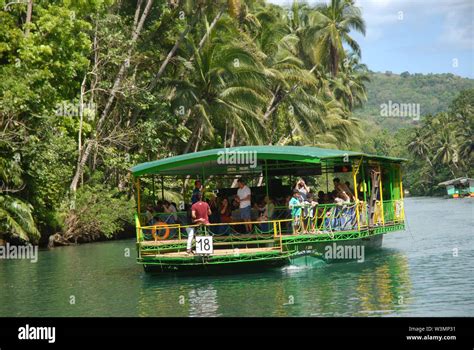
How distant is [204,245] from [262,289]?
2.37 m

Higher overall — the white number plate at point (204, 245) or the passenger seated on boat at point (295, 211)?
the passenger seated on boat at point (295, 211)

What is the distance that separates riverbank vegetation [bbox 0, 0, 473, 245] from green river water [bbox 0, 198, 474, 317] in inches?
263

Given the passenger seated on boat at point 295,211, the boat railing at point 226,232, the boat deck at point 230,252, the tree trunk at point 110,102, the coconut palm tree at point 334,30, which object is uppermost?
the coconut palm tree at point 334,30

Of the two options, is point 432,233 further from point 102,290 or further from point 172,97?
point 102,290

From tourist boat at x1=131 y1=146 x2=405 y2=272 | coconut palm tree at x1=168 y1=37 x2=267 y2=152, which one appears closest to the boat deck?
tourist boat at x1=131 y1=146 x2=405 y2=272

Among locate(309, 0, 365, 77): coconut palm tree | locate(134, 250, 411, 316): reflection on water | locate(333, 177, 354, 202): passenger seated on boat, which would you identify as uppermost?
locate(309, 0, 365, 77): coconut palm tree

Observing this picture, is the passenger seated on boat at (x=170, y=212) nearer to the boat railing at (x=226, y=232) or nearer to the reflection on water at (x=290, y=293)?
A: the boat railing at (x=226, y=232)

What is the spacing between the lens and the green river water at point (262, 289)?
15984mm

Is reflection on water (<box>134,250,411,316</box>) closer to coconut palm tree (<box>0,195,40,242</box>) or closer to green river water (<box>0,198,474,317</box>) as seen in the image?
green river water (<box>0,198,474,317</box>)

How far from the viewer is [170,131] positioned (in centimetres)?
4328

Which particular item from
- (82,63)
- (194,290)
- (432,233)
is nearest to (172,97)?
(82,63)

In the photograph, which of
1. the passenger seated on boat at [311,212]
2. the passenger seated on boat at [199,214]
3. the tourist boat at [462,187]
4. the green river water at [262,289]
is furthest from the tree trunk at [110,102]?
the tourist boat at [462,187]

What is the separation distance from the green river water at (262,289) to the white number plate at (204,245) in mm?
737

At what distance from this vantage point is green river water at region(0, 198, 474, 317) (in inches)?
629
